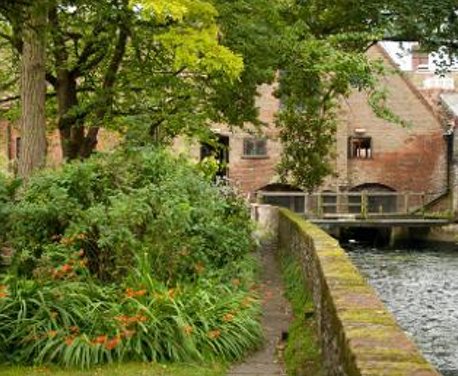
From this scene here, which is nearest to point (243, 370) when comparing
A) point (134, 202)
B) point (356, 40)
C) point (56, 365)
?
point (56, 365)

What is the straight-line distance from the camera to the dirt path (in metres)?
7.14

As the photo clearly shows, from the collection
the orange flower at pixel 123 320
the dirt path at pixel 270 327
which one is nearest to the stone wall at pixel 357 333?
the dirt path at pixel 270 327

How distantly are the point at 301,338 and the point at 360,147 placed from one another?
34613 mm

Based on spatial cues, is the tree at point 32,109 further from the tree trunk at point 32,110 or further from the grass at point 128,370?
the grass at point 128,370

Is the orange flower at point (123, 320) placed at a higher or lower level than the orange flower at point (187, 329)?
higher

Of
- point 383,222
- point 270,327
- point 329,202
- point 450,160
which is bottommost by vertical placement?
point 270,327

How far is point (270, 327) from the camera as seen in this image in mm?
9023

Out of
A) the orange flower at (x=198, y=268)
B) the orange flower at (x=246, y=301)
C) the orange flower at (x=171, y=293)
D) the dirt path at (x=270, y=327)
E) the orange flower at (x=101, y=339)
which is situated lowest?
the dirt path at (x=270, y=327)

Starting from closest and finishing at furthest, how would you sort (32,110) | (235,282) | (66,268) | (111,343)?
(111,343), (66,268), (235,282), (32,110)

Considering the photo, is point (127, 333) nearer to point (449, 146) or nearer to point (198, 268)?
point (198, 268)

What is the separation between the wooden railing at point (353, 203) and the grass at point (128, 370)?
1092 inches

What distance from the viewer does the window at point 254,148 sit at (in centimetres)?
4053

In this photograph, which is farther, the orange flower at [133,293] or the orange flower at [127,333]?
the orange flower at [133,293]

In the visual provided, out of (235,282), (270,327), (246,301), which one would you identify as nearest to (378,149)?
(235,282)
